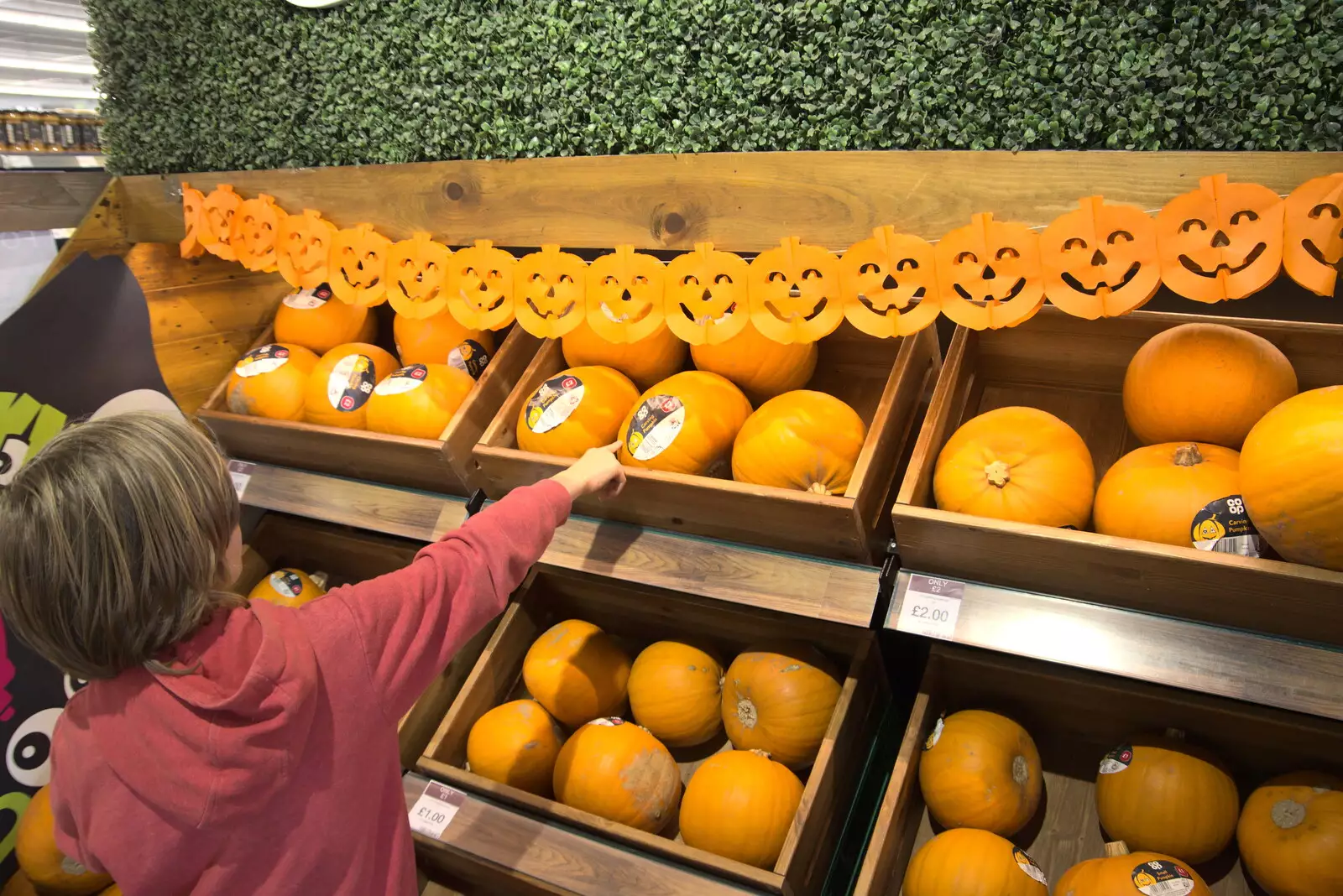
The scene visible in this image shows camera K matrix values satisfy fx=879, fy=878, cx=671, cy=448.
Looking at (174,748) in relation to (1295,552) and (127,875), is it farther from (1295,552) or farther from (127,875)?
(1295,552)

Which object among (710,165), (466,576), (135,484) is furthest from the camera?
(710,165)

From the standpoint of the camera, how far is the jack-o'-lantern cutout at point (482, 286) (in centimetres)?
176

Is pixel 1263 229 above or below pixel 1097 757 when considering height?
above

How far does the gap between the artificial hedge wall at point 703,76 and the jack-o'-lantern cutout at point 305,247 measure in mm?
164

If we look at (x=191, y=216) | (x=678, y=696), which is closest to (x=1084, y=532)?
(x=678, y=696)

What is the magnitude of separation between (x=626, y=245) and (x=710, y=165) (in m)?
0.21

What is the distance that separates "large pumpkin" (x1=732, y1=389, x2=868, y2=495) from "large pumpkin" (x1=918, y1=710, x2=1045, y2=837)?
0.49 meters

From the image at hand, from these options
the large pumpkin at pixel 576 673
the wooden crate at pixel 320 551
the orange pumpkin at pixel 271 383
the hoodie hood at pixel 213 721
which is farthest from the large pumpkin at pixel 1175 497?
the orange pumpkin at pixel 271 383

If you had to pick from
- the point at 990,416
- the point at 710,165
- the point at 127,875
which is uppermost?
the point at 710,165

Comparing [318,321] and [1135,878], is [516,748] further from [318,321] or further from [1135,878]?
[318,321]

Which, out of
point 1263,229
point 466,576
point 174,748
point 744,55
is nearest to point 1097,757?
point 1263,229

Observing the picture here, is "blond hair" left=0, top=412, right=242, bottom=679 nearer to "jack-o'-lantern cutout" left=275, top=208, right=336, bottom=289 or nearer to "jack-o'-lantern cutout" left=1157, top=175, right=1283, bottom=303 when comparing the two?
"jack-o'-lantern cutout" left=275, top=208, right=336, bottom=289

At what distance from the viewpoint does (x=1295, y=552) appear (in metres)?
1.13

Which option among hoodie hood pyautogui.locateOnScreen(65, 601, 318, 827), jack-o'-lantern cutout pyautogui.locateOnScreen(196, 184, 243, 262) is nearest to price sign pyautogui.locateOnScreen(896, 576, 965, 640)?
hoodie hood pyautogui.locateOnScreen(65, 601, 318, 827)
